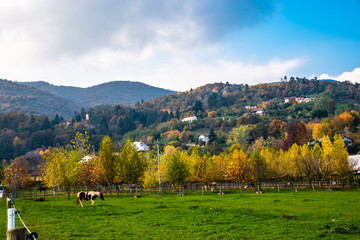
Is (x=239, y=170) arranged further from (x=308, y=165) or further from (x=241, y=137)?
(x=241, y=137)

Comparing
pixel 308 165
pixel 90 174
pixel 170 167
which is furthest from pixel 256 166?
pixel 90 174

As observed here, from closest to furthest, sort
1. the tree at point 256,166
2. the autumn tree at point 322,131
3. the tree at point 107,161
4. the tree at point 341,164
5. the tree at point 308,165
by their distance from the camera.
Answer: the tree at point 107,161, the tree at point 341,164, the tree at point 256,166, the tree at point 308,165, the autumn tree at point 322,131

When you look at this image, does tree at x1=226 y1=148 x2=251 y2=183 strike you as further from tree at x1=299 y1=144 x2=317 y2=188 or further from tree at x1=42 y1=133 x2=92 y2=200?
tree at x1=42 y1=133 x2=92 y2=200

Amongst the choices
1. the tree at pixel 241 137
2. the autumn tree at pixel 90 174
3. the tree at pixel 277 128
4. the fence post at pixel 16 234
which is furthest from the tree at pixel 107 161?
the tree at pixel 277 128

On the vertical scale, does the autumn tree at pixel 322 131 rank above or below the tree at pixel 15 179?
above

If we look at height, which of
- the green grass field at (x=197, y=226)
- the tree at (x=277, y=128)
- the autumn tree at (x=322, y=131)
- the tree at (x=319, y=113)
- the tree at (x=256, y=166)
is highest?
the tree at (x=319, y=113)

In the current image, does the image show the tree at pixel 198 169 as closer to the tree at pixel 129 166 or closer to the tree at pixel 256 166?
the tree at pixel 256 166

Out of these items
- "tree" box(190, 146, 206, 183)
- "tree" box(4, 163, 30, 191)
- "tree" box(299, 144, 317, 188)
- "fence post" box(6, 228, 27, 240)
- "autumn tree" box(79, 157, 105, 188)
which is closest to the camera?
"fence post" box(6, 228, 27, 240)

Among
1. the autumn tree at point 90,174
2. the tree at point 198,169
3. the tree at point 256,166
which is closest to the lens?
the autumn tree at point 90,174

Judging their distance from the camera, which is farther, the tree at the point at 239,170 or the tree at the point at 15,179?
the tree at the point at 15,179

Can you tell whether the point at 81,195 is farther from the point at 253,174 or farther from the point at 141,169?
the point at 253,174

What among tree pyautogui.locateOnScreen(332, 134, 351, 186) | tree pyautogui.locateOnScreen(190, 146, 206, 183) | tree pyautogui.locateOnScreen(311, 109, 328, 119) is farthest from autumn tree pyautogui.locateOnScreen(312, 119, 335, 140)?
tree pyautogui.locateOnScreen(190, 146, 206, 183)

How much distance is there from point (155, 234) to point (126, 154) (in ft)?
102

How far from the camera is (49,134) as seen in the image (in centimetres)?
17000
